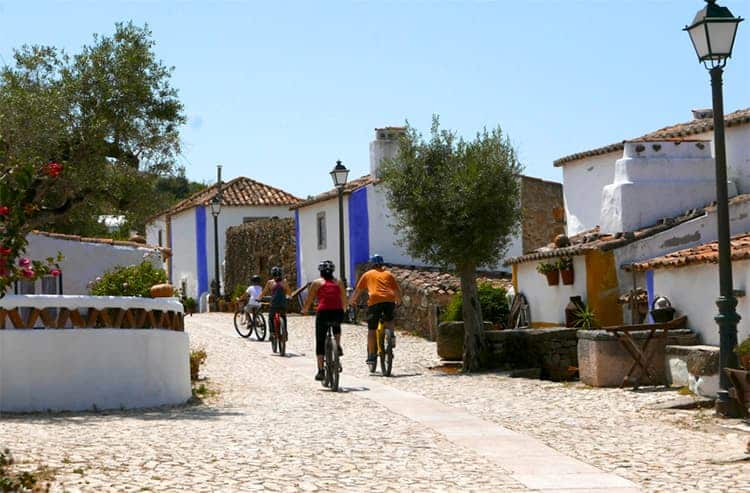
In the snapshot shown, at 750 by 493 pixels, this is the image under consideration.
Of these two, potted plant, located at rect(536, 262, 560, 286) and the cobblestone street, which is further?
potted plant, located at rect(536, 262, 560, 286)

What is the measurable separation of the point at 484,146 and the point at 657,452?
32.6 feet

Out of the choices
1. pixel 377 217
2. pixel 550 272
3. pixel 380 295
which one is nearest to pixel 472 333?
pixel 380 295

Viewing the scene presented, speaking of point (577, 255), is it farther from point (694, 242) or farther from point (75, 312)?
point (75, 312)

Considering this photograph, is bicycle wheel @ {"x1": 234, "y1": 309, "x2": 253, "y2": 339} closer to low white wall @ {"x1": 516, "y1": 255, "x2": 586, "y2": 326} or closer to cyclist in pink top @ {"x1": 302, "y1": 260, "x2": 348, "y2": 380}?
low white wall @ {"x1": 516, "y1": 255, "x2": 586, "y2": 326}

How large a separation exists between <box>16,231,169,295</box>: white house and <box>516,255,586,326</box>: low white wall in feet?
24.6

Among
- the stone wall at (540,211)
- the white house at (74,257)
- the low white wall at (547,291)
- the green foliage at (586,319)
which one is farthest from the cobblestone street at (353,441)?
the stone wall at (540,211)

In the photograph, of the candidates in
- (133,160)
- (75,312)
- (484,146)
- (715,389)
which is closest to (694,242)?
(484,146)

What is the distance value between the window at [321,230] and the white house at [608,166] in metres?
10.9

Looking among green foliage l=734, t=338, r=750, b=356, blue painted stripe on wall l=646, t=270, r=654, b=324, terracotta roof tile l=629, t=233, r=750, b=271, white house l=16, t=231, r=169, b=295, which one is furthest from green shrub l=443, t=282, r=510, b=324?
green foliage l=734, t=338, r=750, b=356

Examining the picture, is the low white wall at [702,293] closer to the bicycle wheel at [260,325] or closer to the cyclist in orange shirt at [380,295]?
the cyclist in orange shirt at [380,295]

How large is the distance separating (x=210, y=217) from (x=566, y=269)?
1116 inches

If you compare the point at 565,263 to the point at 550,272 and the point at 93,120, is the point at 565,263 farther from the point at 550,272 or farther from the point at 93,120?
the point at 93,120

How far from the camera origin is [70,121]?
16875 mm

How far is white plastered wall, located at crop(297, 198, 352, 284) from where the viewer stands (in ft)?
111
